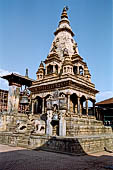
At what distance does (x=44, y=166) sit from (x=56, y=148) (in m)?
4.10

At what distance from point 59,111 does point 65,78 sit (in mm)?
6508

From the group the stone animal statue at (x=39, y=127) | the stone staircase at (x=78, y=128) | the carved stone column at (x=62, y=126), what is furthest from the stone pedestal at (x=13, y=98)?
the carved stone column at (x=62, y=126)

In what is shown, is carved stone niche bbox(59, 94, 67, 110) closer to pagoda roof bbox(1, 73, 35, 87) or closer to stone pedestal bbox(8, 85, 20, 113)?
stone pedestal bbox(8, 85, 20, 113)

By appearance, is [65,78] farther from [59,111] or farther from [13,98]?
[13,98]

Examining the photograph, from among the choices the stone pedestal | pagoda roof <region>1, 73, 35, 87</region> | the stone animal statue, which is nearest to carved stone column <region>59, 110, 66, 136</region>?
the stone animal statue

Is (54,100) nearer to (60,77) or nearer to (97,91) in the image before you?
(60,77)

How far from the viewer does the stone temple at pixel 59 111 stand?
12.5 m

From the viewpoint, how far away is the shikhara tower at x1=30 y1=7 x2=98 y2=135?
64.0 feet

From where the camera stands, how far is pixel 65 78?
63.6ft

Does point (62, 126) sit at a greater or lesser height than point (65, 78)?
lesser

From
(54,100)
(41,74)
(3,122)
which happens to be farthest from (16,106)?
(54,100)

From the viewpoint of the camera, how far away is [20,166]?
752 centimetres

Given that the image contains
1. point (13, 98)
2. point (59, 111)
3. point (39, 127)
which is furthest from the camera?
point (13, 98)

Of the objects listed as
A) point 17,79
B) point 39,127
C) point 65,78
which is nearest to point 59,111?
point 39,127
